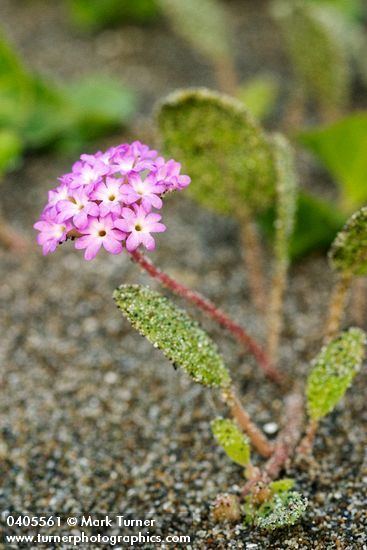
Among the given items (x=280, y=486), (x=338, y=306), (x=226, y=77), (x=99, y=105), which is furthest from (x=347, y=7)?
(x=280, y=486)

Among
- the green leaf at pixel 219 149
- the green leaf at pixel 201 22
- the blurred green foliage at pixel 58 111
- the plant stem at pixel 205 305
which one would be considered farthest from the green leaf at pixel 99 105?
the plant stem at pixel 205 305

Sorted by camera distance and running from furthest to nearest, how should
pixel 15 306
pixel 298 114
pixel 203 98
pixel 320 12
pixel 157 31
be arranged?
1. pixel 157 31
2. pixel 298 114
3. pixel 320 12
4. pixel 15 306
5. pixel 203 98

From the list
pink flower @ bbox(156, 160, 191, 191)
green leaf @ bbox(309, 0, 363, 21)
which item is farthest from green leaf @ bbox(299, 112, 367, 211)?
green leaf @ bbox(309, 0, 363, 21)

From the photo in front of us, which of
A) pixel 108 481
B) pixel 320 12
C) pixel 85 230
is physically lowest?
pixel 108 481

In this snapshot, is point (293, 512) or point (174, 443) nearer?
point (293, 512)

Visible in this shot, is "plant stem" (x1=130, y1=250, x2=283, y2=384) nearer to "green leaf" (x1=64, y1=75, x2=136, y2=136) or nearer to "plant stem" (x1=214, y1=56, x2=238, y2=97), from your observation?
"green leaf" (x1=64, y1=75, x2=136, y2=136)

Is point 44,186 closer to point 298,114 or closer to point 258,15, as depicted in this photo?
point 298,114

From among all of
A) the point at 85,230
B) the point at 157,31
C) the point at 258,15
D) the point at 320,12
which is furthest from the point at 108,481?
the point at 258,15
